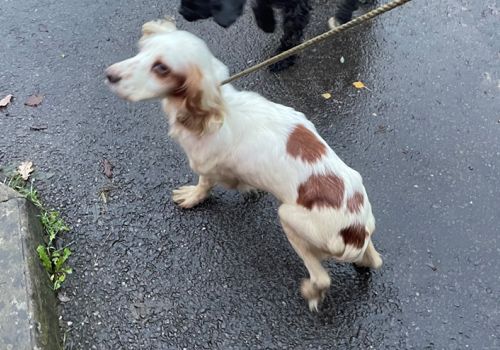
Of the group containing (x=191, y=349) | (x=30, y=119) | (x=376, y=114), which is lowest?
(x=191, y=349)

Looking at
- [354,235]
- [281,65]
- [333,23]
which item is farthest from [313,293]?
[333,23]

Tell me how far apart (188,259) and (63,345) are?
0.83 meters

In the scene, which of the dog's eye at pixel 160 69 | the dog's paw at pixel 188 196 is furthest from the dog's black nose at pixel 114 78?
the dog's paw at pixel 188 196

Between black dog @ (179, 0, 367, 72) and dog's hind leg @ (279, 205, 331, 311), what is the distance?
149 cm

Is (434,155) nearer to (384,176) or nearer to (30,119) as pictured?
(384,176)

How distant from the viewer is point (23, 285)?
8.43ft

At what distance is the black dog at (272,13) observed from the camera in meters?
3.28

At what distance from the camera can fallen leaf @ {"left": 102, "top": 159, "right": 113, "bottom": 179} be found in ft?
11.1

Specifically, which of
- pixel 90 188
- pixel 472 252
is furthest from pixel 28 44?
pixel 472 252

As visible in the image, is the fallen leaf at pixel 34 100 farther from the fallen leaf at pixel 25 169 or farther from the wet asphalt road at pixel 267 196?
the fallen leaf at pixel 25 169

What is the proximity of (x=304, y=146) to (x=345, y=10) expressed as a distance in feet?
7.21

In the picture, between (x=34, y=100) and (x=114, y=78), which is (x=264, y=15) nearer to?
(x=34, y=100)

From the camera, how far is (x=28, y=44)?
4.13 meters

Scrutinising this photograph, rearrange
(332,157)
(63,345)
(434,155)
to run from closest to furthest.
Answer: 1. (332,157)
2. (63,345)
3. (434,155)
